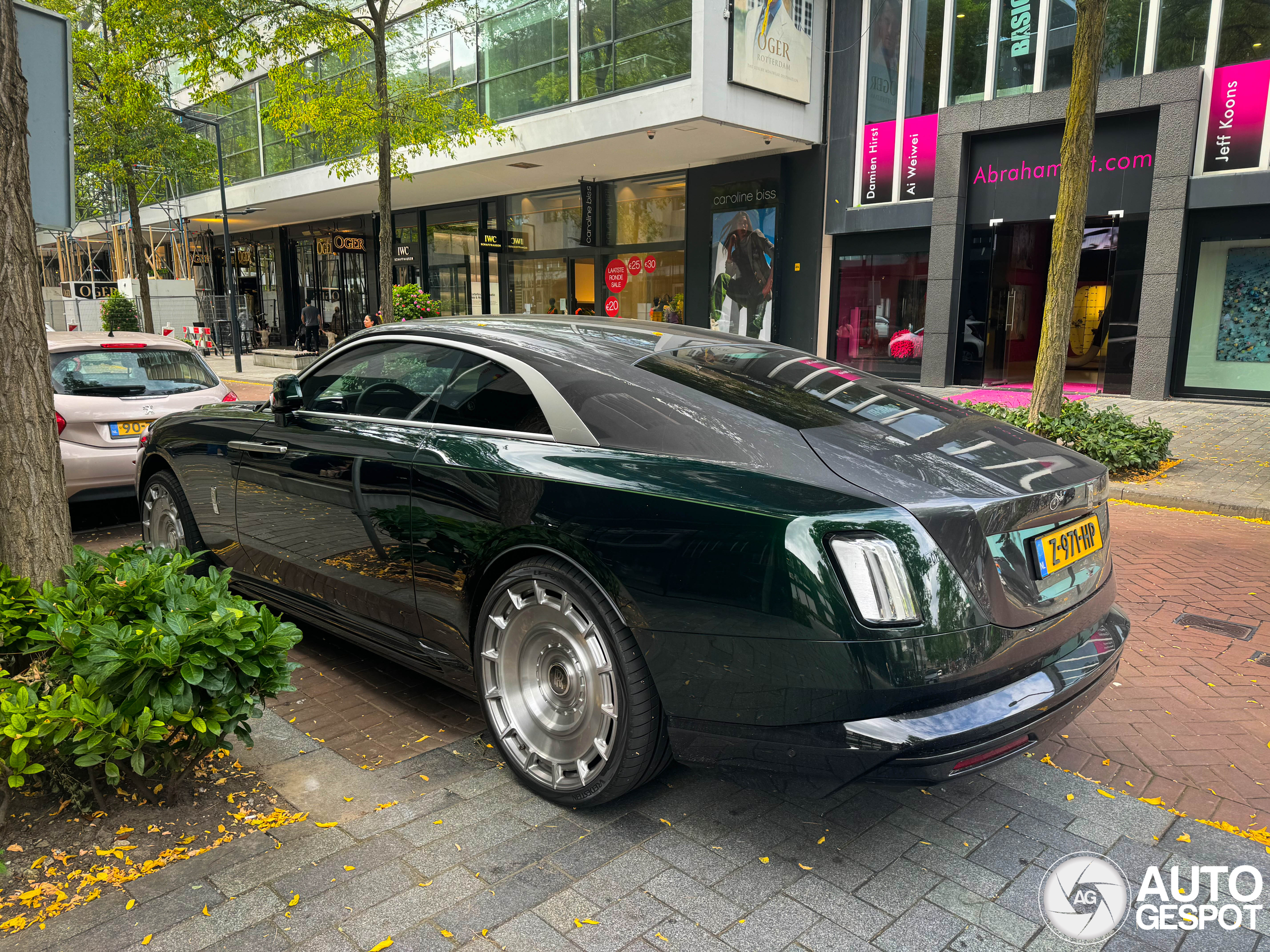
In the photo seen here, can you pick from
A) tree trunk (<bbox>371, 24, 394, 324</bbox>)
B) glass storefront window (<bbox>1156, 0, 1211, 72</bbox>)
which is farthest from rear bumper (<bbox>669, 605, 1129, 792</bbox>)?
glass storefront window (<bbox>1156, 0, 1211, 72</bbox>)

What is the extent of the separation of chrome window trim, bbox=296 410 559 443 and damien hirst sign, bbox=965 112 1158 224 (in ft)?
46.5

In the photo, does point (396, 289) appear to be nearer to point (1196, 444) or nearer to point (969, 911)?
point (1196, 444)

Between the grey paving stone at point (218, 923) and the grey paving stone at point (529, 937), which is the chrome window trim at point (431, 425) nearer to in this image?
the grey paving stone at point (529, 937)

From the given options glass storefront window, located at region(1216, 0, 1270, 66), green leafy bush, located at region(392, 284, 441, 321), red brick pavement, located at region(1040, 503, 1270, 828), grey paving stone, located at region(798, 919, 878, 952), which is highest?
glass storefront window, located at region(1216, 0, 1270, 66)

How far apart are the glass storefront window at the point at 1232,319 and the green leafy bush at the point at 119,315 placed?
2733 centimetres

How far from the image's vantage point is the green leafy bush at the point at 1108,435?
8.51m

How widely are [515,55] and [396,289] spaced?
559cm

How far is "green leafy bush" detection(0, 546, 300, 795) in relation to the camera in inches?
98.3

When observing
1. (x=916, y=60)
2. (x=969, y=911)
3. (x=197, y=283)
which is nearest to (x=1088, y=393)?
(x=916, y=60)

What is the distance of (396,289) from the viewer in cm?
1795

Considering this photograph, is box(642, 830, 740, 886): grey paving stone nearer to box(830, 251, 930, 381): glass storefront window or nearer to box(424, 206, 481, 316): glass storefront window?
box(830, 251, 930, 381): glass storefront window

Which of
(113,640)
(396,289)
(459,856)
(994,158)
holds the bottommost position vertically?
(459,856)

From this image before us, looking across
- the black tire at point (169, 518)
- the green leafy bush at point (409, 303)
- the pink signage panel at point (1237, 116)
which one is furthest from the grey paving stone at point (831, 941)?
the green leafy bush at point (409, 303)

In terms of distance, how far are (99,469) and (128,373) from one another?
3.03 feet
